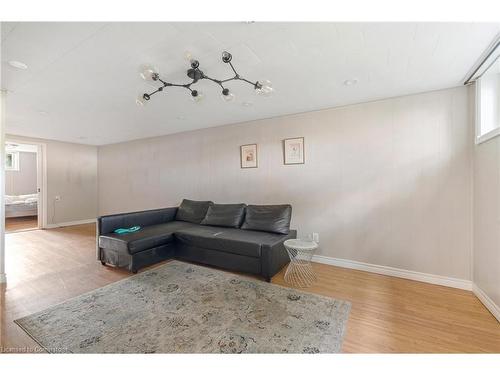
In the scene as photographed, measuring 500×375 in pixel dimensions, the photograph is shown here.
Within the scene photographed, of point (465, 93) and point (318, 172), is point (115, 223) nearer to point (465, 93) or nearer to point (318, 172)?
point (318, 172)

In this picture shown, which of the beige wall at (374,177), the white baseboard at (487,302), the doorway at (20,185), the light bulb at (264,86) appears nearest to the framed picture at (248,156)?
the beige wall at (374,177)

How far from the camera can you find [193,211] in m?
4.06

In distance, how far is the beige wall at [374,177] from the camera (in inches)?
97.9

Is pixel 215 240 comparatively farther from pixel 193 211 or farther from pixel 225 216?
pixel 193 211

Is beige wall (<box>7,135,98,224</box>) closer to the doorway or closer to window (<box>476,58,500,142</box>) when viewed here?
the doorway

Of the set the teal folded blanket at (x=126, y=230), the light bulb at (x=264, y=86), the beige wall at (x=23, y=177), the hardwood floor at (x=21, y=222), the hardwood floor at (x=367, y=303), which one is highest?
the light bulb at (x=264, y=86)

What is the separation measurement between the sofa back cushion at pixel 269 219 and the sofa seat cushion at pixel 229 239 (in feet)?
0.34

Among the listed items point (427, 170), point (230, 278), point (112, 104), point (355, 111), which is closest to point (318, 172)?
point (355, 111)

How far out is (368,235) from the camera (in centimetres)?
294

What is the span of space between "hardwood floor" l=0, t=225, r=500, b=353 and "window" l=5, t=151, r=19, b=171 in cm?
564

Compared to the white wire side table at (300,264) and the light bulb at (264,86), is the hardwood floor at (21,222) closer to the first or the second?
the white wire side table at (300,264)

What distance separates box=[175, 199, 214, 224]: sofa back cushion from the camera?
3.97 m

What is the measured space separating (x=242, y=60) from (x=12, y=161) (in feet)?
31.6

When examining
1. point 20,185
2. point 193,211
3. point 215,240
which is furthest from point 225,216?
point 20,185
